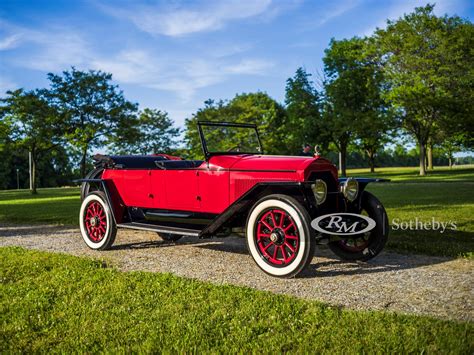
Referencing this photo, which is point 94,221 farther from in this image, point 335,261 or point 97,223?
point 335,261

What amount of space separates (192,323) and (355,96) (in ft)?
96.4

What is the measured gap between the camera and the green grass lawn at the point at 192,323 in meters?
2.92

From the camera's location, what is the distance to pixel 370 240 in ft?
17.8

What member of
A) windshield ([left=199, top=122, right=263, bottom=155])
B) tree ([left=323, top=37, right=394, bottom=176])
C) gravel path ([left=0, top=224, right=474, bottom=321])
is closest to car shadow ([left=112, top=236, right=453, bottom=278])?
gravel path ([left=0, top=224, right=474, bottom=321])

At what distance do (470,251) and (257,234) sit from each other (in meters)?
3.07

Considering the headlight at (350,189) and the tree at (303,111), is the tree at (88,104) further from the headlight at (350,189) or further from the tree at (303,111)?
the headlight at (350,189)

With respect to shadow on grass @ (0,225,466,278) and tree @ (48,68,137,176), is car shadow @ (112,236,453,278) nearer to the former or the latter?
shadow on grass @ (0,225,466,278)

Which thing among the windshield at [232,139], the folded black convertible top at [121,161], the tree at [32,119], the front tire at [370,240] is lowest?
the front tire at [370,240]

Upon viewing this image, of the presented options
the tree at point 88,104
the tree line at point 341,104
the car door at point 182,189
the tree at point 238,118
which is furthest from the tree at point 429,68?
the car door at point 182,189

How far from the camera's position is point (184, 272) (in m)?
5.09

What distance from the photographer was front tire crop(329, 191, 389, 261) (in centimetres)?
528

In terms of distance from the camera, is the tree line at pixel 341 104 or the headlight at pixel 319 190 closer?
the headlight at pixel 319 190

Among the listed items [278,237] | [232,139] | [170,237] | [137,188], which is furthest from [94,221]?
[278,237]

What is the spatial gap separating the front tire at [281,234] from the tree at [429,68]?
84.5 ft
